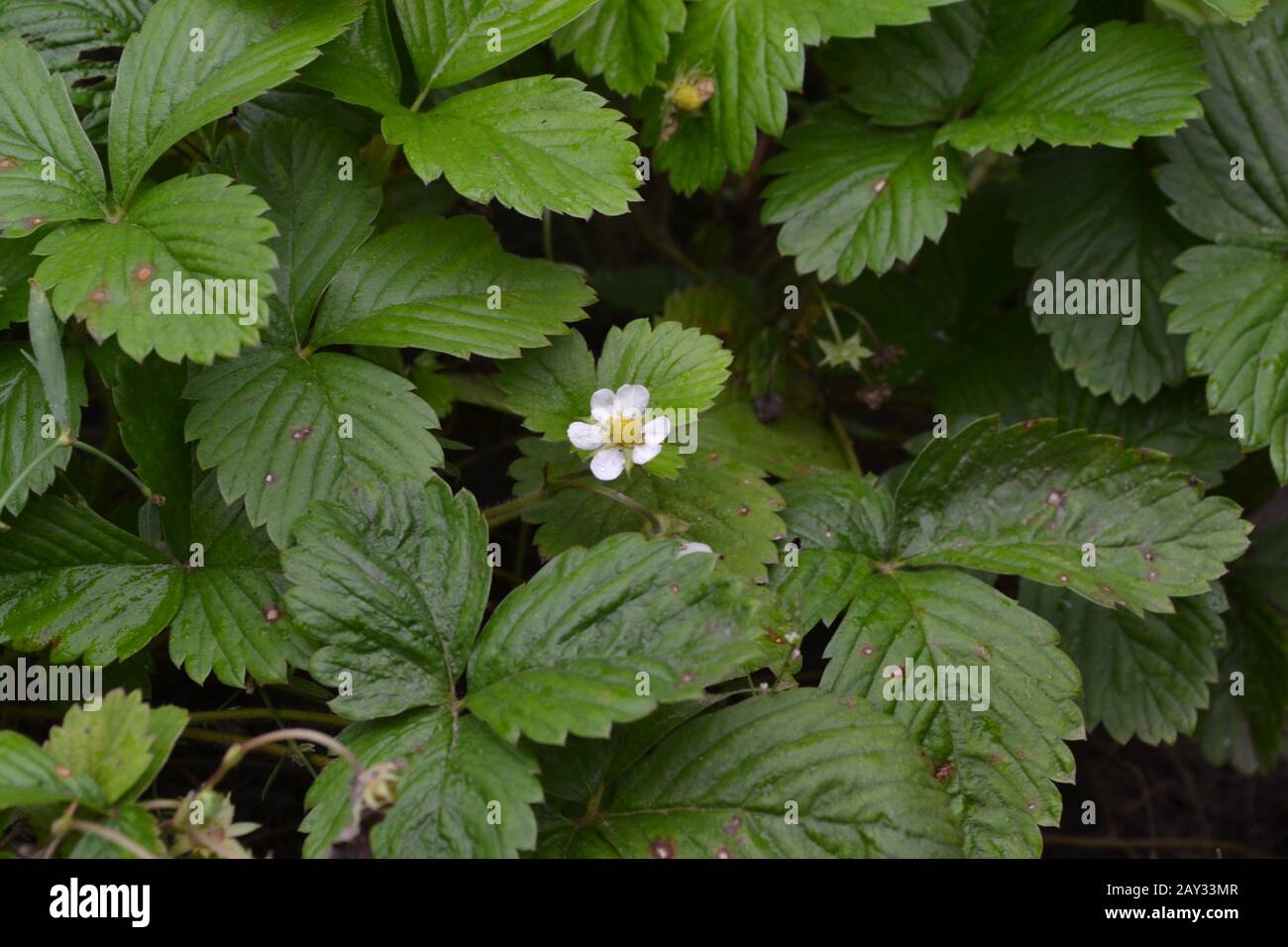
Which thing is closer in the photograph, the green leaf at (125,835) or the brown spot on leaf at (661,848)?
the green leaf at (125,835)

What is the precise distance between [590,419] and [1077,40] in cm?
119

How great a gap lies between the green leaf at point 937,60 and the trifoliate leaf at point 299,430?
1.15 m

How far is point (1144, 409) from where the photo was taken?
2234mm

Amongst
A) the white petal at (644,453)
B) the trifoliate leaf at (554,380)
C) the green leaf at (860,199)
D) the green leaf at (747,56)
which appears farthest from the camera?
the green leaf at (860,199)

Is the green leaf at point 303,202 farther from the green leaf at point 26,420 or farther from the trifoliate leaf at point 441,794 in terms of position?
the trifoliate leaf at point 441,794

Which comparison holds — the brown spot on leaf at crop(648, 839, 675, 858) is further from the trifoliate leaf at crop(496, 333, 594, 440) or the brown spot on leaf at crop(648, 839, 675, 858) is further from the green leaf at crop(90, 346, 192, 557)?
the green leaf at crop(90, 346, 192, 557)

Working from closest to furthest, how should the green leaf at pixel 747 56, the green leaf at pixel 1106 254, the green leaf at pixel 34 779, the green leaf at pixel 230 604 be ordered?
the green leaf at pixel 34 779 → the green leaf at pixel 230 604 → the green leaf at pixel 747 56 → the green leaf at pixel 1106 254

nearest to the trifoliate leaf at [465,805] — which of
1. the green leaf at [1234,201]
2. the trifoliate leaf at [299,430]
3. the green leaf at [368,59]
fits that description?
the trifoliate leaf at [299,430]

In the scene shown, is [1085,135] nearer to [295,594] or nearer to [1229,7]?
[1229,7]

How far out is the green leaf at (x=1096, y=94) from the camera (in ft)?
6.44

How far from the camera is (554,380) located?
186 centimetres
